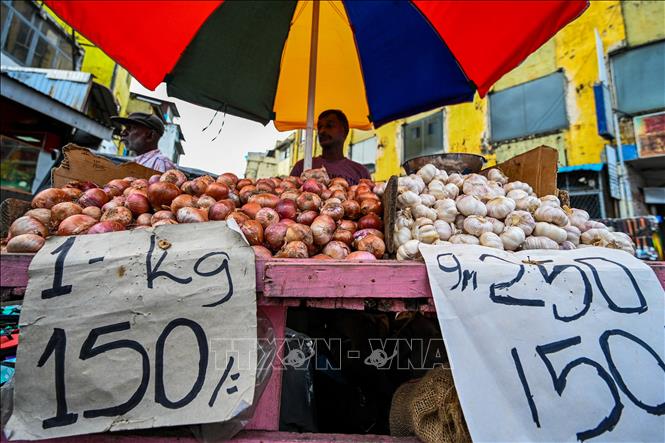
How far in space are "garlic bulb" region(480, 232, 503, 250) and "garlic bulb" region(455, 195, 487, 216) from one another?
18 cm

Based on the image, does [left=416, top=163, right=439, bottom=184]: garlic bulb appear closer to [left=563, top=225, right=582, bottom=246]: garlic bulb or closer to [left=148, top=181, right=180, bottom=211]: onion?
[left=563, top=225, right=582, bottom=246]: garlic bulb

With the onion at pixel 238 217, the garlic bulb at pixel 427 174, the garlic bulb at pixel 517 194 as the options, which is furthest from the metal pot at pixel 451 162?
the onion at pixel 238 217

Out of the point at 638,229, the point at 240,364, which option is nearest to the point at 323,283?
the point at 240,364

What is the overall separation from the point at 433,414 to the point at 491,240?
767 millimetres

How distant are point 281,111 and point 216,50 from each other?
3.75 feet

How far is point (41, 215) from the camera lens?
1.44 m

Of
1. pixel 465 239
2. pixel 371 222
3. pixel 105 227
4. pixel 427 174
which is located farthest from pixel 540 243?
pixel 105 227

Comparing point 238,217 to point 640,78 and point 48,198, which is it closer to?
point 48,198

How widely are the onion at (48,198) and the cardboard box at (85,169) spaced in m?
0.46

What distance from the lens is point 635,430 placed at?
0.99m

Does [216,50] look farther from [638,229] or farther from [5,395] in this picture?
[638,229]

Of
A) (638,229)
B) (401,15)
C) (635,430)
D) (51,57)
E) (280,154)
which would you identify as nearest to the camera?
(635,430)

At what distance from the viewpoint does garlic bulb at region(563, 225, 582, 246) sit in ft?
5.26

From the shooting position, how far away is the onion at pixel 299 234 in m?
1.46
